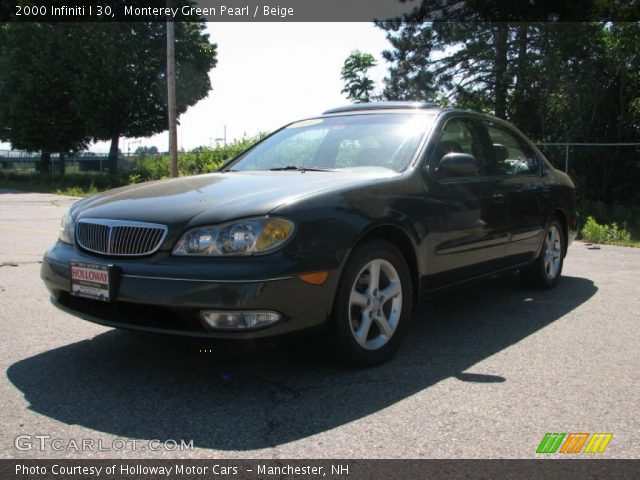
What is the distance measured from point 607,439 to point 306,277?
1.56 meters

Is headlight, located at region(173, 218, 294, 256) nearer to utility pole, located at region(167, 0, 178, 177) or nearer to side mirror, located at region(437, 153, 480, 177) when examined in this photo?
side mirror, located at region(437, 153, 480, 177)

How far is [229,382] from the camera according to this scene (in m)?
3.45

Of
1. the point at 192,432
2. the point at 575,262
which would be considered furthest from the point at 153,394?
the point at 575,262

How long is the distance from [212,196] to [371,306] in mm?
1112

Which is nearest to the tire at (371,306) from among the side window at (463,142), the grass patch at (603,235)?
the side window at (463,142)

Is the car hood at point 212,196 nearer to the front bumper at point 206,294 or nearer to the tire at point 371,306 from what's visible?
the front bumper at point 206,294

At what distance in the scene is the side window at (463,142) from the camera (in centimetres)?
450

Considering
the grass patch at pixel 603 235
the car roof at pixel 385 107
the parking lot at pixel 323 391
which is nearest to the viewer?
the parking lot at pixel 323 391

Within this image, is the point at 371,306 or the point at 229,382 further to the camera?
the point at 371,306

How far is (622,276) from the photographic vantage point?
6895mm

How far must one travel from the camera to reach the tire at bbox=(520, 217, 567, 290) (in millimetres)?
5863

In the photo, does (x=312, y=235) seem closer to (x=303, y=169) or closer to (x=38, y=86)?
(x=303, y=169)

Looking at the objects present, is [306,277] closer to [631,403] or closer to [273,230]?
[273,230]

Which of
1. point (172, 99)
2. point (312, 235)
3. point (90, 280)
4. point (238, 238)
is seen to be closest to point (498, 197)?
point (312, 235)
